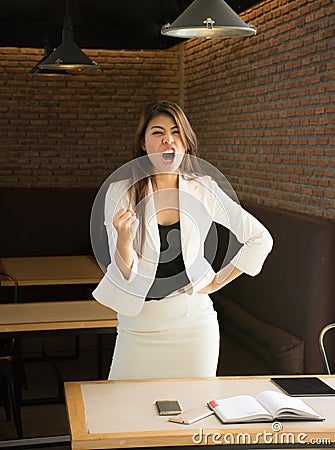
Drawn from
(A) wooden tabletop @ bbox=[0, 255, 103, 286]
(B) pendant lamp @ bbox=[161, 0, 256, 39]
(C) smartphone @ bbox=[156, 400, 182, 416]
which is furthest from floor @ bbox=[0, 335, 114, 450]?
(B) pendant lamp @ bbox=[161, 0, 256, 39]

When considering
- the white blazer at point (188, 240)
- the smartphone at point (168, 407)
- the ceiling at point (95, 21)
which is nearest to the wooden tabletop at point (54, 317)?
the white blazer at point (188, 240)

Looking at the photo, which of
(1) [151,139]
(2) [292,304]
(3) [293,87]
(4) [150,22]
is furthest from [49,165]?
(1) [151,139]

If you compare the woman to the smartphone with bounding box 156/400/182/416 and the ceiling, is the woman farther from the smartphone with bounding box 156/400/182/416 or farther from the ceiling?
the ceiling

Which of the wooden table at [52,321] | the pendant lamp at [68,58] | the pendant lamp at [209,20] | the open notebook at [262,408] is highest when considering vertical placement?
the pendant lamp at [68,58]

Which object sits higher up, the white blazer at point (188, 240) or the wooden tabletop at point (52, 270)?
the white blazer at point (188, 240)

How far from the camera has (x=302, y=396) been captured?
280 cm

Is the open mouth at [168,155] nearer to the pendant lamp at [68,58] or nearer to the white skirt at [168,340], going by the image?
the white skirt at [168,340]

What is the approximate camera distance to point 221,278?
3203 millimetres

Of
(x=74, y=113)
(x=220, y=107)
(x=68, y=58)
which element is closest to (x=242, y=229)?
(x=68, y=58)

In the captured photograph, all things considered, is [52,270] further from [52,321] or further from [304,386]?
[304,386]

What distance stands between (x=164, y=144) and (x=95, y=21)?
18.4ft

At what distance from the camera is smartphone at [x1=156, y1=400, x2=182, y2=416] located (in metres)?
2.58

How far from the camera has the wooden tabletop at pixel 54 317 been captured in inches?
166

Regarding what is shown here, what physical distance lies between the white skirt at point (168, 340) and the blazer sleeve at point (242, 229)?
9.8 inches
